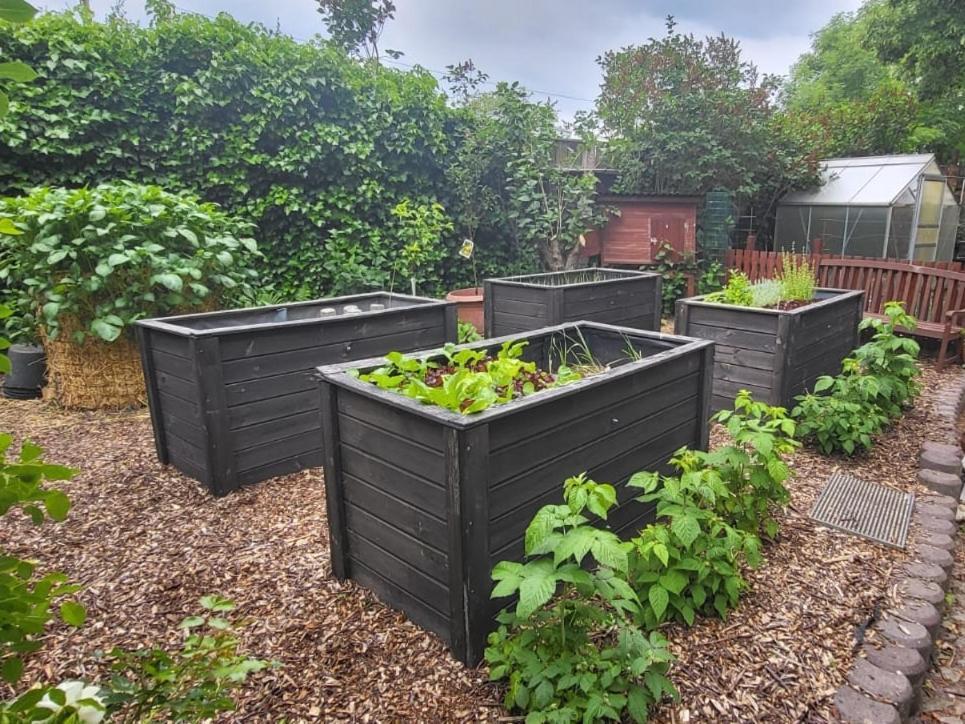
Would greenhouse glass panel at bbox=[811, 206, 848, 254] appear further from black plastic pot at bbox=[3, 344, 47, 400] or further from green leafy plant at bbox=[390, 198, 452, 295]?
black plastic pot at bbox=[3, 344, 47, 400]

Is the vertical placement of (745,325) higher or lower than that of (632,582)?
higher

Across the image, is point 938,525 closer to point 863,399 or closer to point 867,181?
point 863,399

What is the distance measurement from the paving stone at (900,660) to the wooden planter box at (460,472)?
891 millimetres

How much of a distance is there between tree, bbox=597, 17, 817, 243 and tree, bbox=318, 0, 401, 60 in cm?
358

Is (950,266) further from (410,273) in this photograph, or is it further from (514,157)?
(410,273)

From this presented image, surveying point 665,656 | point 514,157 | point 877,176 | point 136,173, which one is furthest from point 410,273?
point 877,176

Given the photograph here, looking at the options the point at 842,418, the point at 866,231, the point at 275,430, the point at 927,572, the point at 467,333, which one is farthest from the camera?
the point at 866,231

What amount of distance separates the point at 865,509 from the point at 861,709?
57.4 inches

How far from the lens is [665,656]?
5.41 feet

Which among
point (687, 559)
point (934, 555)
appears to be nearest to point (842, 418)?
point (934, 555)

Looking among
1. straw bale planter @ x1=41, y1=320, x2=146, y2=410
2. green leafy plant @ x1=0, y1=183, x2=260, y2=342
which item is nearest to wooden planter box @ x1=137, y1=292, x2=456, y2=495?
green leafy plant @ x1=0, y1=183, x2=260, y2=342

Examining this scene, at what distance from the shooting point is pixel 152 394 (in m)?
3.37

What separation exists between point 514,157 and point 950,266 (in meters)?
4.50

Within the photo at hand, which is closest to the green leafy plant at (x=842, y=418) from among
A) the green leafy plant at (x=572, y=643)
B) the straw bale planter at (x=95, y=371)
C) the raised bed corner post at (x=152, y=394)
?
the green leafy plant at (x=572, y=643)
